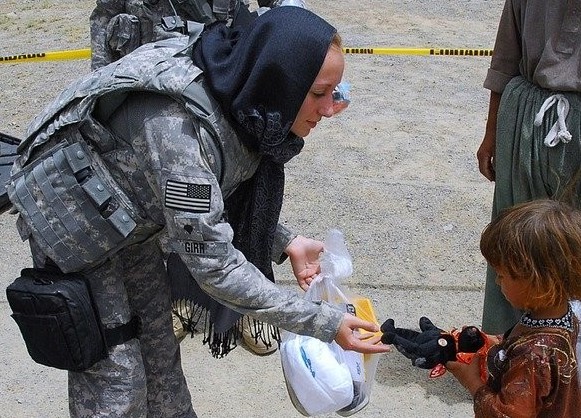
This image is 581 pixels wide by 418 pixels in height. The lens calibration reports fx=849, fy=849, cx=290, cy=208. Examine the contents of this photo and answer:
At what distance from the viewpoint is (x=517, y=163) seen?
3.00 metres

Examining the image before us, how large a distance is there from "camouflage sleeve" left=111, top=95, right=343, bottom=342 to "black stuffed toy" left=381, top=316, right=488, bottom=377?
0.79 ft

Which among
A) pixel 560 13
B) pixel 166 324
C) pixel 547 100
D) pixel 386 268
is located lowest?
pixel 386 268

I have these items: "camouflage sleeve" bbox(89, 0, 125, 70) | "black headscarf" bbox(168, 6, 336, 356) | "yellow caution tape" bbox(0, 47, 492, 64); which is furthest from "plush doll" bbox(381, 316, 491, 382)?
"yellow caution tape" bbox(0, 47, 492, 64)

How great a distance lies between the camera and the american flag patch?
6.81ft

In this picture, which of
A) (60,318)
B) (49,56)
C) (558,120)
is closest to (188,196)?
(60,318)

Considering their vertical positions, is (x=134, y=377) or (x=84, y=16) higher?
(x=134, y=377)

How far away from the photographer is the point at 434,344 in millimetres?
2285

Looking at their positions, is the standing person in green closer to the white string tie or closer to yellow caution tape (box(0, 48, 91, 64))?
the white string tie

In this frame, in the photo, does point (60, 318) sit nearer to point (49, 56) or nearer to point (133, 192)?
point (133, 192)

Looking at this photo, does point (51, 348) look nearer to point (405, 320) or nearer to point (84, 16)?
point (405, 320)

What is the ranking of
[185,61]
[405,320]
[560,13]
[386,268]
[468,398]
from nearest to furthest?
1. [185,61]
2. [560,13]
3. [468,398]
4. [405,320]
5. [386,268]

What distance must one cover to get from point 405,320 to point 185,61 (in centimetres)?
224

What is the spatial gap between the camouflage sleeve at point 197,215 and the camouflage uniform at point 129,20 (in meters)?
1.86


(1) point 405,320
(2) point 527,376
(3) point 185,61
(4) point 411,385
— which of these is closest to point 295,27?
(3) point 185,61
